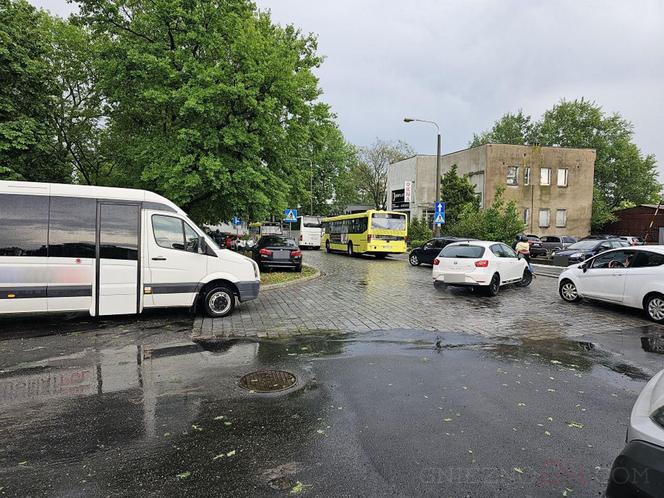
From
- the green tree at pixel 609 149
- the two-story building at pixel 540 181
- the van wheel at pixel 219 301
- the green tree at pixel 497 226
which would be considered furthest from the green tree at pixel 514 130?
the van wheel at pixel 219 301

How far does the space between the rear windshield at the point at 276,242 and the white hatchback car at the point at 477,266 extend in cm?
652

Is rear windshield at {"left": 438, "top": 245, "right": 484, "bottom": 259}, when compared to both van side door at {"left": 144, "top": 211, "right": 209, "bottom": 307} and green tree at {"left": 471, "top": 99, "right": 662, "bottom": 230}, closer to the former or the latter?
van side door at {"left": 144, "top": 211, "right": 209, "bottom": 307}

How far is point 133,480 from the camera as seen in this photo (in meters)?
3.00

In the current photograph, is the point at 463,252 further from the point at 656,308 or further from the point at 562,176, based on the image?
the point at 562,176

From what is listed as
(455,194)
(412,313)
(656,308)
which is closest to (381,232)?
(455,194)

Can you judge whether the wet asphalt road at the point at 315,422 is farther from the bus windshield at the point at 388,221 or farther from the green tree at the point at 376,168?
the green tree at the point at 376,168

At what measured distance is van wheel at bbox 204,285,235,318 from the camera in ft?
28.4

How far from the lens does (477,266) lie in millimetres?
12078

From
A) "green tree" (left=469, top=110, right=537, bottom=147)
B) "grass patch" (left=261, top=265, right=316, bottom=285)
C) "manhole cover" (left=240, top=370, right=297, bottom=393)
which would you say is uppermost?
"green tree" (left=469, top=110, right=537, bottom=147)

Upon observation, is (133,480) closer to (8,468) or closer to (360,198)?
(8,468)

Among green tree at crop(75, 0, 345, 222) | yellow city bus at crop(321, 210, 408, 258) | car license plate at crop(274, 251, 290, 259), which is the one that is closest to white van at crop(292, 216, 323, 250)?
yellow city bus at crop(321, 210, 408, 258)

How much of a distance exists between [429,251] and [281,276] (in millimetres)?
8415

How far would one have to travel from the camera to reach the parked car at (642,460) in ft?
6.21

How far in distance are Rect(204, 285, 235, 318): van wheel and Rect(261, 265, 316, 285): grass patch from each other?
4.73 metres
